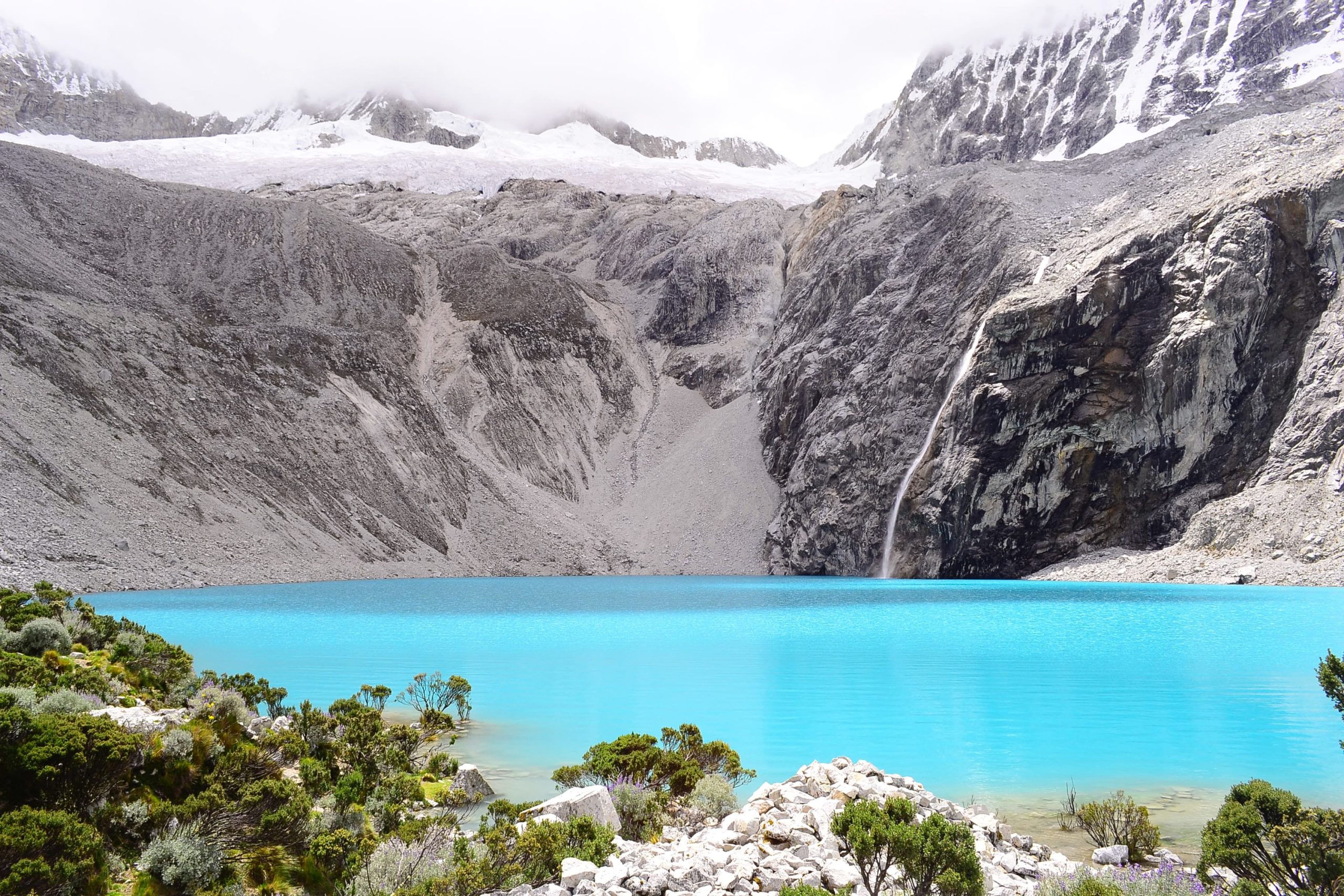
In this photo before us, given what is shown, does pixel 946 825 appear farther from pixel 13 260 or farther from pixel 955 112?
pixel 955 112

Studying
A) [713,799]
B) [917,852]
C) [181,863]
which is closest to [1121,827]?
[917,852]

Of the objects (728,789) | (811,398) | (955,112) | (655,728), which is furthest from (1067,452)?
(955,112)

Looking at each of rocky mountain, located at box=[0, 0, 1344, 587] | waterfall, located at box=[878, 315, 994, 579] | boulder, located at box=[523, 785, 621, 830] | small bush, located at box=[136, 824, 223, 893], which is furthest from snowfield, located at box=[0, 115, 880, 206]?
small bush, located at box=[136, 824, 223, 893]

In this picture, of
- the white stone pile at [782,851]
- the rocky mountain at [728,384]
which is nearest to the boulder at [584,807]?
the white stone pile at [782,851]

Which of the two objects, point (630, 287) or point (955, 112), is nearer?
point (630, 287)

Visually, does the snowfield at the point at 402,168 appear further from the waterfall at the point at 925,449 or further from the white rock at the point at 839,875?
the white rock at the point at 839,875

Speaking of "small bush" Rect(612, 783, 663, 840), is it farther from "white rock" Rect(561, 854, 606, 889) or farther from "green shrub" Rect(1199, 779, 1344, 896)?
"green shrub" Rect(1199, 779, 1344, 896)
